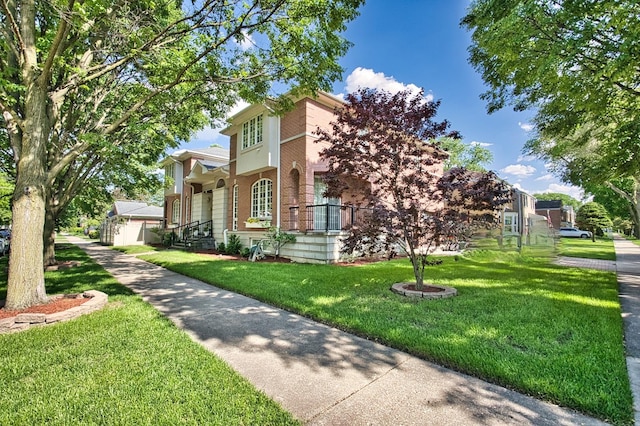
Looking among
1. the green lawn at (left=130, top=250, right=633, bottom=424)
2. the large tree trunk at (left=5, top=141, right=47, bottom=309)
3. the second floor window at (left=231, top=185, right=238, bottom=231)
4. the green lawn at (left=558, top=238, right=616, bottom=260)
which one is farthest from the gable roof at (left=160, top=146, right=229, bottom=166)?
the green lawn at (left=558, top=238, right=616, bottom=260)

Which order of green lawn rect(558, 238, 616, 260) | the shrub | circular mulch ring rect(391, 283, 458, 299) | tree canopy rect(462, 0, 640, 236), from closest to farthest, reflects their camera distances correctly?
tree canopy rect(462, 0, 640, 236)
circular mulch ring rect(391, 283, 458, 299)
green lawn rect(558, 238, 616, 260)
the shrub

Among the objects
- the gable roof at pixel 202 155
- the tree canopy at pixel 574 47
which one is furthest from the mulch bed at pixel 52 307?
the gable roof at pixel 202 155

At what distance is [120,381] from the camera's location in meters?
2.91

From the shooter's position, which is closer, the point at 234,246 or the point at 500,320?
the point at 500,320

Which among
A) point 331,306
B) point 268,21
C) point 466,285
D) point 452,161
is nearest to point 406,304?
point 331,306

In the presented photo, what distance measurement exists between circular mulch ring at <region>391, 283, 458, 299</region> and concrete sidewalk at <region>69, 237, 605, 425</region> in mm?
2344

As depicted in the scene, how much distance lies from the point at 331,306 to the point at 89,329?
145 inches

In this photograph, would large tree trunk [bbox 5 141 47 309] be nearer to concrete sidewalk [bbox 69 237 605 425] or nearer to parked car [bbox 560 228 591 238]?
concrete sidewalk [bbox 69 237 605 425]

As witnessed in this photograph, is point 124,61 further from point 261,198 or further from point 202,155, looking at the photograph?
point 202,155

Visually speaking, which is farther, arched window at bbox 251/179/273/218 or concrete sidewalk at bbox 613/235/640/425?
arched window at bbox 251/179/273/218

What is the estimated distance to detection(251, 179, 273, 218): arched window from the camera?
14.1 meters

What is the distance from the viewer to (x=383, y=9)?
788 centimetres

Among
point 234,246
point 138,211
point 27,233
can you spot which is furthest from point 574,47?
point 138,211

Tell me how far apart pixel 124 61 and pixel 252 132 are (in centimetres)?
920
